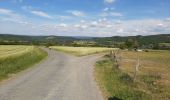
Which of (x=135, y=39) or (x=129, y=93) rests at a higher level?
(x=135, y=39)

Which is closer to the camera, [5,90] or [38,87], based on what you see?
[5,90]

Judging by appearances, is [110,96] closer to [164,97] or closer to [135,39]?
[164,97]

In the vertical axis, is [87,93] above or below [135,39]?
below

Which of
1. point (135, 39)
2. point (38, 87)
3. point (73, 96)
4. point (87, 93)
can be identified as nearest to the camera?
point (73, 96)

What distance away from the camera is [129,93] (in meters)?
16.6

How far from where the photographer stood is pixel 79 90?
57.4ft

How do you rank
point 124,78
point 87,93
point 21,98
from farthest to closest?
point 124,78, point 87,93, point 21,98

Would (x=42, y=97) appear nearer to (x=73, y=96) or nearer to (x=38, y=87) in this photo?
(x=73, y=96)

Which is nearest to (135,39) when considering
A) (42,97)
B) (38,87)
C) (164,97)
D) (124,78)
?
(124,78)

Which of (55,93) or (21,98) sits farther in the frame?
(55,93)

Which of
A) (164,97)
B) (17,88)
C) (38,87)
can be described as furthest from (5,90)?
(164,97)

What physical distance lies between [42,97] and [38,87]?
3621 mm

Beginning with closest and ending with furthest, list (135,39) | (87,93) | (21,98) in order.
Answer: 1. (21,98)
2. (87,93)
3. (135,39)

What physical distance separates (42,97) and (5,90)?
301 centimetres
